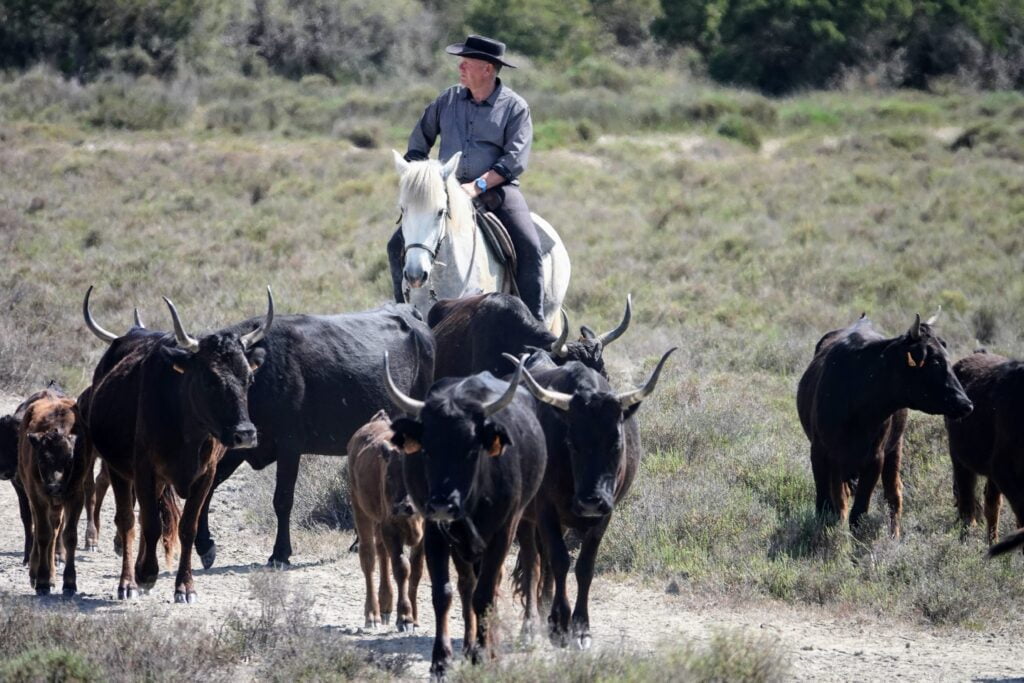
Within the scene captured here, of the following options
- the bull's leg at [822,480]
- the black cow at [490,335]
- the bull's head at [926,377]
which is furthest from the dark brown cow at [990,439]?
the black cow at [490,335]

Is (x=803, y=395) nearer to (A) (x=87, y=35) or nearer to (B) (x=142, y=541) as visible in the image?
(B) (x=142, y=541)

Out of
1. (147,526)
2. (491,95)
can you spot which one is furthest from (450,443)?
(491,95)

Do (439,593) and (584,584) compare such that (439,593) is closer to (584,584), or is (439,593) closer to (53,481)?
(584,584)

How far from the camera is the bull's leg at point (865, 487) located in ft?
35.1

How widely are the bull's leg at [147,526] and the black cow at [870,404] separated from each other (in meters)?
4.85

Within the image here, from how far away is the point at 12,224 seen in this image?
23.1 metres

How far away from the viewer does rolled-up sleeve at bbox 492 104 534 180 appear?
12.1m

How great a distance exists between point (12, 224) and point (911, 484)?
15995 millimetres

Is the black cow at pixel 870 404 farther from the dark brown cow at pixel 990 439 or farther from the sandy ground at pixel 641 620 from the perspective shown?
the sandy ground at pixel 641 620

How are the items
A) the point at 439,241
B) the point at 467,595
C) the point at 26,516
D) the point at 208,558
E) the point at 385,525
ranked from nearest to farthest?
the point at 467,595 → the point at 385,525 → the point at 26,516 → the point at 208,558 → the point at 439,241

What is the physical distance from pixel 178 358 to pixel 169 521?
5.85ft

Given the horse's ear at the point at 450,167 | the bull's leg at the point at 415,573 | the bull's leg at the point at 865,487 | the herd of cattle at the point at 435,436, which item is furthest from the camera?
the horse's ear at the point at 450,167

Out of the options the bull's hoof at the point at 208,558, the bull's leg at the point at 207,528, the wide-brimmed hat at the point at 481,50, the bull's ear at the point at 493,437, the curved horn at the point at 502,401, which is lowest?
the bull's hoof at the point at 208,558

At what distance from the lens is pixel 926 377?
10.4 metres
